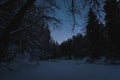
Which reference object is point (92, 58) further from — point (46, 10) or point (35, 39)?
point (46, 10)

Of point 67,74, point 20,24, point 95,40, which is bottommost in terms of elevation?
point 67,74

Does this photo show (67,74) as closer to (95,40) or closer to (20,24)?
(20,24)

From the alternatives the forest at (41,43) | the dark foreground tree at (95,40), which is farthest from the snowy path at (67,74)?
the dark foreground tree at (95,40)

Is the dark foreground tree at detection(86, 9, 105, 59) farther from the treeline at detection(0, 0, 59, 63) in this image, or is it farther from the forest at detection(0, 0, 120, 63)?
the treeline at detection(0, 0, 59, 63)

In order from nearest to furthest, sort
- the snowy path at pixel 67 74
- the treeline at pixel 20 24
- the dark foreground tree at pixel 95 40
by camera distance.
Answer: the treeline at pixel 20 24 → the snowy path at pixel 67 74 → the dark foreground tree at pixel 95 40

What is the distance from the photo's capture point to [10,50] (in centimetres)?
1844

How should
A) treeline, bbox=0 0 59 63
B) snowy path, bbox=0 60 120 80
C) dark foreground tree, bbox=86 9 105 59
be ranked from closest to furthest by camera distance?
treeline, bbox=0 0 59 63 < snowy path, bbox=0 60 120 80 < dark foreground tree, bbox=86 9 105 59

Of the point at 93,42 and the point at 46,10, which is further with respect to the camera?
the point at 93,42

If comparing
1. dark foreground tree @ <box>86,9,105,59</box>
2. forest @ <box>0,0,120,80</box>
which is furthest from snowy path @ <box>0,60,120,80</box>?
dark foreground tree @ <box>86,9,105,59</box>

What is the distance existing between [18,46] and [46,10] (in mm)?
9007

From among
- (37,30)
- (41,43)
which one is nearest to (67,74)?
(37,30)

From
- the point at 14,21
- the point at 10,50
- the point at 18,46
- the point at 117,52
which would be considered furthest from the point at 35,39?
the point at 14,21

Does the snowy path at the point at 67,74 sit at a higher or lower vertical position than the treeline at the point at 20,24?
lower

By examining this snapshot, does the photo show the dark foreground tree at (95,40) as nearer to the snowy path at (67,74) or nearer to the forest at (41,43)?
the forest at (41,43)
